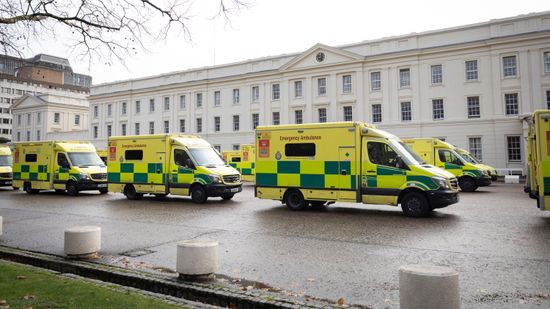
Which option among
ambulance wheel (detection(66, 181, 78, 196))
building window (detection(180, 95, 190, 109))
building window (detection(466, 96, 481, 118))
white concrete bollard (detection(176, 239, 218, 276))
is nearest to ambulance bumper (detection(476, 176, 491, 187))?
building window (detection(466, 96, 481, 118))

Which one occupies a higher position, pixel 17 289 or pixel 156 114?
pixel 156 114

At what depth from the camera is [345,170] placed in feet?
39.9

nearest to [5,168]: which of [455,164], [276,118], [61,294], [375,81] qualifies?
[61,294]

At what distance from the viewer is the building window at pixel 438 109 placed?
36188 millimetres

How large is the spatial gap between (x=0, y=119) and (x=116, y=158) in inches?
3555

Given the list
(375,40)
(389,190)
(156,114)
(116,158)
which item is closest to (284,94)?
(375,40)

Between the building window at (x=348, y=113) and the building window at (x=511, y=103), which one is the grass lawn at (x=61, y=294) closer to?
the building window at (x=511, y=103)

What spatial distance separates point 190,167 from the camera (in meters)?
15.6

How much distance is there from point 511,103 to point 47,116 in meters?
68.0

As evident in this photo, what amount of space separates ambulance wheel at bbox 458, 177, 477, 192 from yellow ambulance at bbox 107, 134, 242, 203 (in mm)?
11809

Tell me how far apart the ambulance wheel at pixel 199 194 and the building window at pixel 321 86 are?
28502 mm

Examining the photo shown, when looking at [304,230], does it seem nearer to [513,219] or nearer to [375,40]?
[513,219]

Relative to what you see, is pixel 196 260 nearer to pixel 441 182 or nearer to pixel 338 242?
pixel 338 242

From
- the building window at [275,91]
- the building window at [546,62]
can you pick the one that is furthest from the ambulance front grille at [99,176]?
the building window at [546,62]
